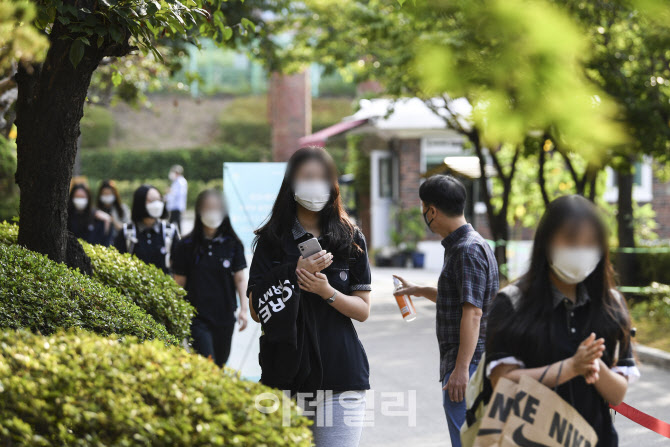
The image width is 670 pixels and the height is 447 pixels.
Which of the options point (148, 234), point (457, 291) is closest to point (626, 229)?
point (148, 234)

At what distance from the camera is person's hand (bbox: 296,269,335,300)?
3.90 metres

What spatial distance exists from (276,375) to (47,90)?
8.00 ft

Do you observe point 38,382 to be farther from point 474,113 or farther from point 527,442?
point 474,113

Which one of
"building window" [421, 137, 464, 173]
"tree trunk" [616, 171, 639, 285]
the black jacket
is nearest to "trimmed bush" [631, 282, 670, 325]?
"tree trunk" [616, 171, 639, 285]

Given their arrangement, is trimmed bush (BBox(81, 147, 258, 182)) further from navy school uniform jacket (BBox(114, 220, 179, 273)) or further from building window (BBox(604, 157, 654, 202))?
navy school uniform jacket (BBox(114, 220, 179, 273))

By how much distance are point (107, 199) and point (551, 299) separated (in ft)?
30.6

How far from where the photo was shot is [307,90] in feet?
88.4

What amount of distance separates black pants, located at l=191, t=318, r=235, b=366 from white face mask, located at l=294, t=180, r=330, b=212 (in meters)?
2.94

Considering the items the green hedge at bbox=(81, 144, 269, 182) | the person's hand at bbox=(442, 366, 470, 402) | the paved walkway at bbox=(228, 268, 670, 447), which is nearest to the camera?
the person's hand at bbox=(442, 366, 470, 402)

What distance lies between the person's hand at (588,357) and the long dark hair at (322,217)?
1418 millimetres

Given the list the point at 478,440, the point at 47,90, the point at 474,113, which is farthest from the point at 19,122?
the point at 474,113

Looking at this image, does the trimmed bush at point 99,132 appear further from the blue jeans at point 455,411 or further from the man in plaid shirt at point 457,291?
the blue jeans at point 455,411

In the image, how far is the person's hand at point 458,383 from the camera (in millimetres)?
4520

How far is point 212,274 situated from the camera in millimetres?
7156
